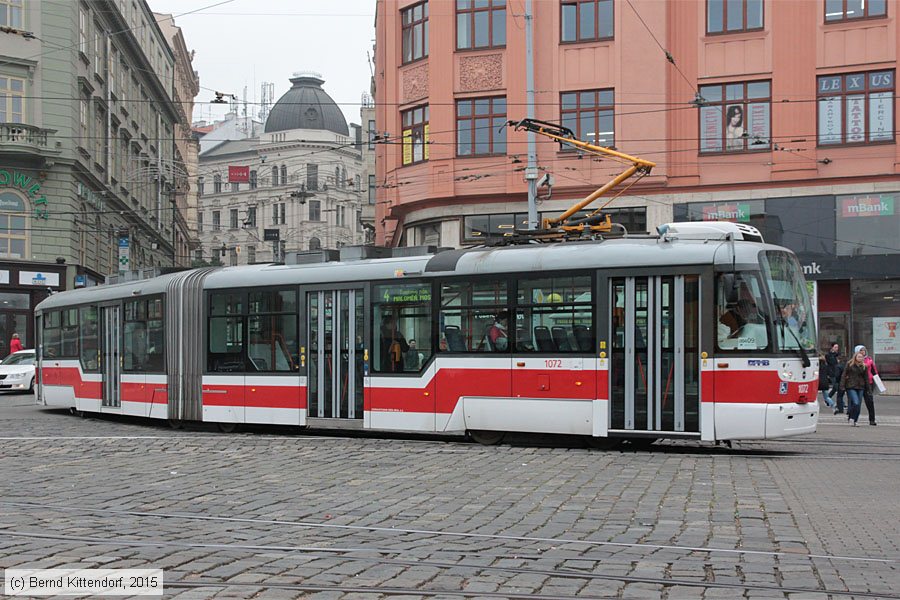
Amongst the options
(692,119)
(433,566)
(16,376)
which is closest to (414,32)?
(692,119)

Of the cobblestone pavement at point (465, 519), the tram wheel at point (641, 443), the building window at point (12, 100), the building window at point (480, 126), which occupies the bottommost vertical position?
the tram wheel at point (641, 443)

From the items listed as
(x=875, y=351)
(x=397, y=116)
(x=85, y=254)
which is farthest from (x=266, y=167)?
(x=875, y=351)

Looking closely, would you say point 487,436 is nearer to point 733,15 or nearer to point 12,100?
point 733,15

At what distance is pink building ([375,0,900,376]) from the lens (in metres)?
30.0

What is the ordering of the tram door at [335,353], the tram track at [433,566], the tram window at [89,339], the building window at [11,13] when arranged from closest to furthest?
the tram track at [433,566], the tram door at [335,353], the tram window at [89,339], the building window at [11,13]

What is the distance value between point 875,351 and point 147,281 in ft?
64.5

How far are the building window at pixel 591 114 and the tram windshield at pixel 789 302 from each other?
57.4 feet

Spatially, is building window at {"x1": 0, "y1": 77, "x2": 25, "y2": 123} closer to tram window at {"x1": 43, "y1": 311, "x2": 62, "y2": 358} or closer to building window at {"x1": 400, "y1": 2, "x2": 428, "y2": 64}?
building window at {"x1": 400, "y1": 2, "x2": 428, "y2": 64}

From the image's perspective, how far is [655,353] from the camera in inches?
554

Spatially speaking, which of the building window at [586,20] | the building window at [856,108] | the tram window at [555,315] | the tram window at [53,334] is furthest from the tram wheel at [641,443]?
the building window at [586,20]

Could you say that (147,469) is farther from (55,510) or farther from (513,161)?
(513,161)

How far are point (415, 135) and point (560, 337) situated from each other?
63.8 feet

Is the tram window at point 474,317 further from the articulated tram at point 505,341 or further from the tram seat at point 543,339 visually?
the tram seat at point 543,339

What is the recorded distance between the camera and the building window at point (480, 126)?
105 ft
